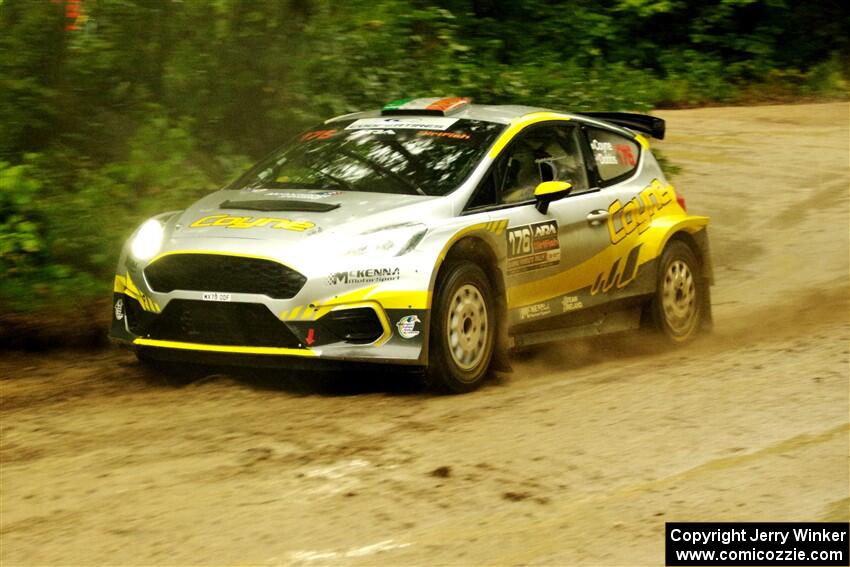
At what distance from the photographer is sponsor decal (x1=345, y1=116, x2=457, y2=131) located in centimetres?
892

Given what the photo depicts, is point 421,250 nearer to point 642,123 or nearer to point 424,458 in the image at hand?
point 424,458

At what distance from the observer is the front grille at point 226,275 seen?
7402mm

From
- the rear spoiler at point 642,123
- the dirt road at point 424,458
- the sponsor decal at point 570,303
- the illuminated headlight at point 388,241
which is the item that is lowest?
the dirt road at point 424,458

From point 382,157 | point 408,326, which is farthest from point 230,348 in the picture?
point 382,157

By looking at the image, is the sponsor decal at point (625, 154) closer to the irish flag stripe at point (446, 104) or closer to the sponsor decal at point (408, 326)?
the irish flag stripe at point (446, 104)

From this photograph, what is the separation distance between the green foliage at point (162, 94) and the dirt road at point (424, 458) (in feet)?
3.28

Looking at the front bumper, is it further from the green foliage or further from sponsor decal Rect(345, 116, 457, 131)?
the green foliage

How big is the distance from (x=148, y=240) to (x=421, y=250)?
158cm

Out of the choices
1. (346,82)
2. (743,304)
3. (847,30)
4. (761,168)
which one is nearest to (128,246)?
(346,82)

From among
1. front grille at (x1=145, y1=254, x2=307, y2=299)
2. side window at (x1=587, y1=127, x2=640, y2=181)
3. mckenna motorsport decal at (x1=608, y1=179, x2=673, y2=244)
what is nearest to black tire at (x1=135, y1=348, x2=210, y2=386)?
front grille at (x1=145, y1=254, x2=307, y2=299)

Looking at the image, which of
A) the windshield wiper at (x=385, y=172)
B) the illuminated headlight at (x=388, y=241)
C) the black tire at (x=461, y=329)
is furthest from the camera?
the windshield wiper at (x=385, y=172)

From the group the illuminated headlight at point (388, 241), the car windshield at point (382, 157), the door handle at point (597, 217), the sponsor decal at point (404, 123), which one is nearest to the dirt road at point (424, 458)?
the illuminated headlight at point (388, 241)

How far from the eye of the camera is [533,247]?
8547 mm

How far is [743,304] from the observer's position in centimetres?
1222
